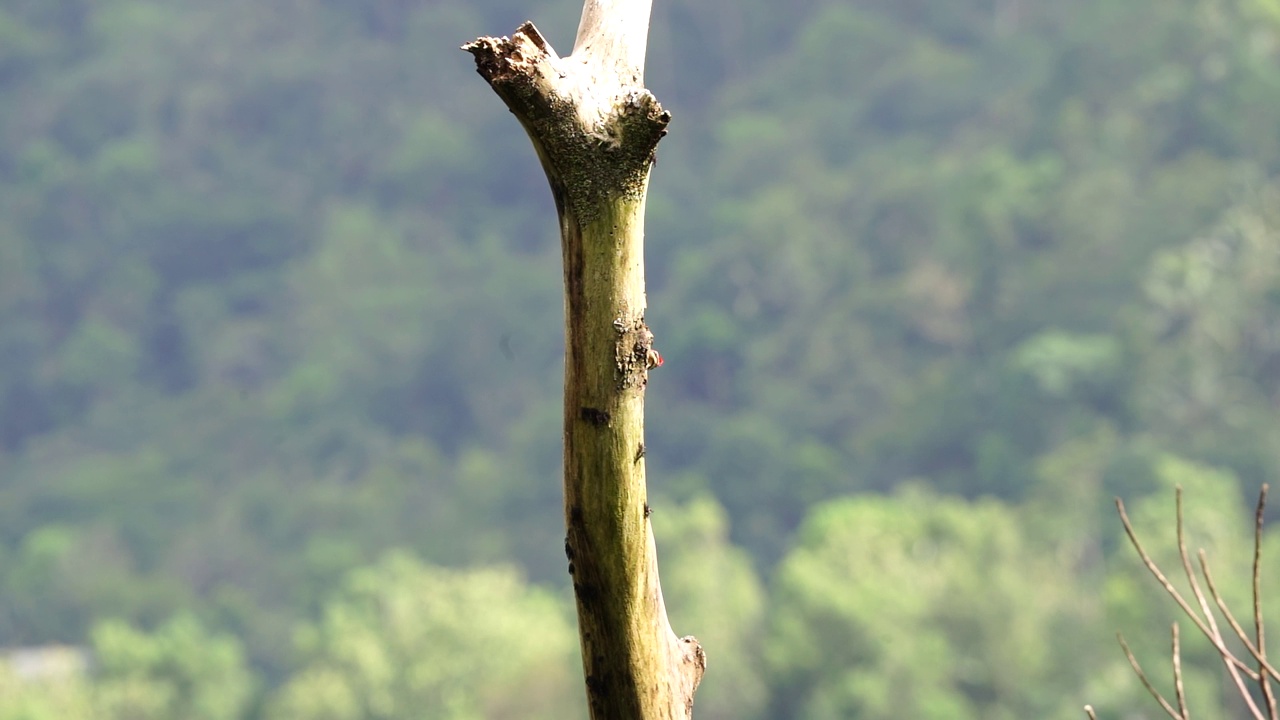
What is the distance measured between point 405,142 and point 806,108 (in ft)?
37.0

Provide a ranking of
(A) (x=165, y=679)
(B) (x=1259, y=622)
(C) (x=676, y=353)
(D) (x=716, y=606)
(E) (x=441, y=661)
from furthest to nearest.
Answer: (C) (x=676, y=353) < (A) (x=165, y=679) < (E) (x=441, y=661) < (D) (x=716, y=606) < (B) (x=1259, y=622)

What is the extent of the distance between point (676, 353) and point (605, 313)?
39111mm

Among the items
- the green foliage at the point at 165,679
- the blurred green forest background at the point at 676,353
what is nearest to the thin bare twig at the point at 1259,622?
the blurred green forest background at the point at 676,353

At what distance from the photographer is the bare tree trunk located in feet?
6.46

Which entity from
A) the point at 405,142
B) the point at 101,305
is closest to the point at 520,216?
the point at 405,142

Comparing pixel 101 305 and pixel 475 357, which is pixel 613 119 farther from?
pixel 101 305

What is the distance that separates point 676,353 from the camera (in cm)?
4112

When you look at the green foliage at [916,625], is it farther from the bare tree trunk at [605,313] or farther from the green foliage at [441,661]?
the bare tree trunk at [605,313]

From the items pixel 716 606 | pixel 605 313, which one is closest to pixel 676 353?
pixel 716 606

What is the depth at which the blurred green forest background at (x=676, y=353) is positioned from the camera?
2791 centimetres

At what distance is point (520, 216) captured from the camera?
1917 inches

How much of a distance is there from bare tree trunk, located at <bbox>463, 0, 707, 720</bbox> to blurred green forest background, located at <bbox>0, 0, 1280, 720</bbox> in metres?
21.4

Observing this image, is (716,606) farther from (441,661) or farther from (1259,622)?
(1259,622)

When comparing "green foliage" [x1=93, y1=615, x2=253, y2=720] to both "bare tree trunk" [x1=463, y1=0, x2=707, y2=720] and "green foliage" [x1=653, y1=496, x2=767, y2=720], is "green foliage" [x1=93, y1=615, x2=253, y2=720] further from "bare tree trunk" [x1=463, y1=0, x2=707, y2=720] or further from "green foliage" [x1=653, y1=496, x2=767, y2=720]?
"bare tree trunk" [x1=463, y1=0, x2=707, y2=720]
